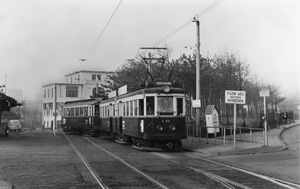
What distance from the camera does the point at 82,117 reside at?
108 ft

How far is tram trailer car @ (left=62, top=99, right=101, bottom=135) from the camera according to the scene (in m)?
29.8

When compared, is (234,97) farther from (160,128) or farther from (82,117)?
(82,117)

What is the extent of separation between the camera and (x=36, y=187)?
8672 millimetres

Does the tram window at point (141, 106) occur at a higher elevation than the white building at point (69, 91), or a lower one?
lower

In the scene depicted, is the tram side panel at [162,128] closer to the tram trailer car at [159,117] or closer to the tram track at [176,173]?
the tram trailer car at [159,117]

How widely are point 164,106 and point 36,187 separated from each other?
9076mm

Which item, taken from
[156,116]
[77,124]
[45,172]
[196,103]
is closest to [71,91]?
[77,124]

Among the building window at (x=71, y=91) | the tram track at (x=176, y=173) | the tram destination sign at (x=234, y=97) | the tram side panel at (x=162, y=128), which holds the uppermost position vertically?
the building window at (x=71, y=91)

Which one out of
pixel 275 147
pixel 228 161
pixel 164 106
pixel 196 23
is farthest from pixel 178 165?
pixel 196 23

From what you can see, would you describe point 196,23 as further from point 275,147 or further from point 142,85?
point 275,147

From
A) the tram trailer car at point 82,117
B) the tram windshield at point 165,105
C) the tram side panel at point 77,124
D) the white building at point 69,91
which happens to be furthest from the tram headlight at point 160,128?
the white building at point 69,91

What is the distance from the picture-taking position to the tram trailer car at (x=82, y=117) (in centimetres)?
2977

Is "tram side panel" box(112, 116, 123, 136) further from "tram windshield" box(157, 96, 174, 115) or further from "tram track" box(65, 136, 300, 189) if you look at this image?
"tram track" box(65, 136, 300, 189)

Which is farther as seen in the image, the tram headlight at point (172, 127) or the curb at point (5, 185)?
the tram headlight at point (172, 127)
